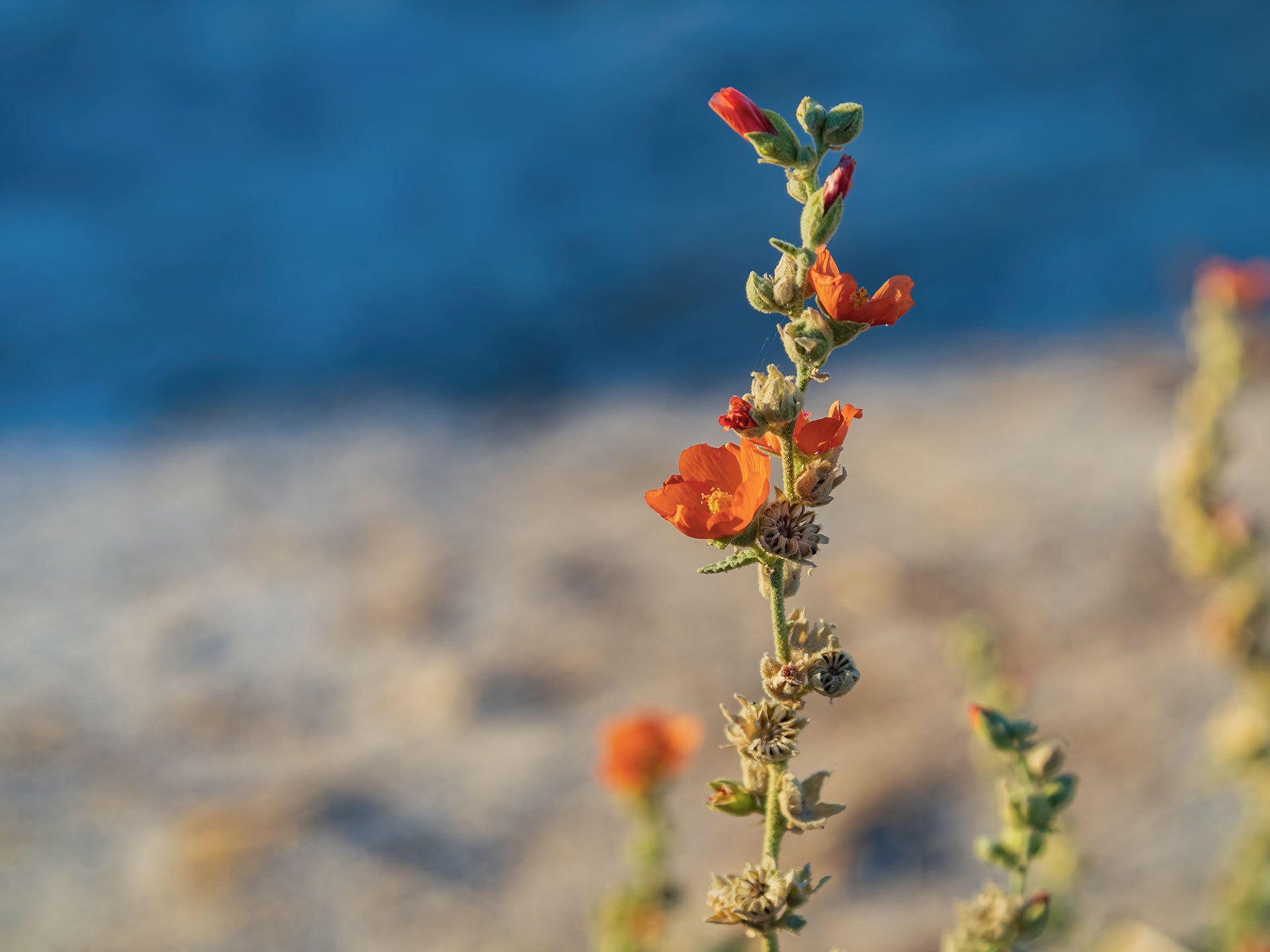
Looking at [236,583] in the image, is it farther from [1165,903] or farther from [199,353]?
[1165,903]

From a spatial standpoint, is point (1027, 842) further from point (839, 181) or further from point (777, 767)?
point (839, 181)

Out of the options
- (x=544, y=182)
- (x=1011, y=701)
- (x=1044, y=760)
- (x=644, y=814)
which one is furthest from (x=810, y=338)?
(x=544, y=182)

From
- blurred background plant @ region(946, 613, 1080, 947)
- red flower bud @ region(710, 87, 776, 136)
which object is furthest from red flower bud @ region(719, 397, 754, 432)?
blurred background plant @ region(946, 613, 1080, 947)

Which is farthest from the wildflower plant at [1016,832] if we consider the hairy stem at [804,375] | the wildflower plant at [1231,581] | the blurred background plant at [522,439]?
the blurred background plant at [522,439]

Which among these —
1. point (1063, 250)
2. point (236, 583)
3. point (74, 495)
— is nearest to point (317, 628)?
point (236, 583)

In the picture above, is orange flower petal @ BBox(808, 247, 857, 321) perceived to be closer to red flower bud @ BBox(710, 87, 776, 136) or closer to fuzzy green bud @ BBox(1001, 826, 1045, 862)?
red flower bud @ BBox(710, 87, 776, 136)
